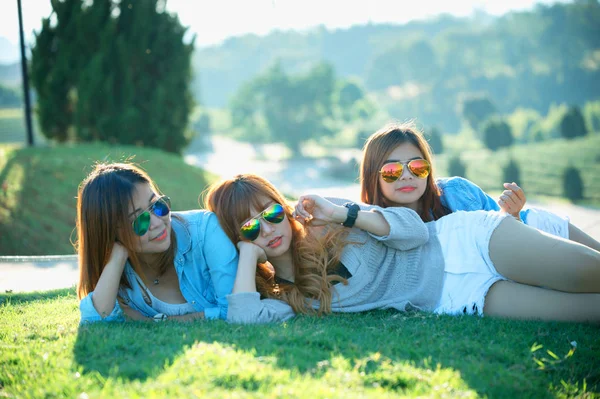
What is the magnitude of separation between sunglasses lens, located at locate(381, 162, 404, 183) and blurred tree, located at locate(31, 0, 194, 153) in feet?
29.6

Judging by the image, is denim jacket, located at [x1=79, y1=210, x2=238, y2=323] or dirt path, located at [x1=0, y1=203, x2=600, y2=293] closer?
denim jacket, located at [x1=79, y1=210, x2=238, y2=323]

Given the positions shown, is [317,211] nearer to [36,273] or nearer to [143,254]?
[143,254]

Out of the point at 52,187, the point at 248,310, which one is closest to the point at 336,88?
the point at 52,187

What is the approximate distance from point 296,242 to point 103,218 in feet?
4.13

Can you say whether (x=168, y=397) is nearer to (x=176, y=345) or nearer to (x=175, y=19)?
(x=176, y=345)

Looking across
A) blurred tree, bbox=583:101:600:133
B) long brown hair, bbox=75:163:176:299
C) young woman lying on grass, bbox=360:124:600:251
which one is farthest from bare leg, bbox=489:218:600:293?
blurred tree, bbox=583:101:600:133

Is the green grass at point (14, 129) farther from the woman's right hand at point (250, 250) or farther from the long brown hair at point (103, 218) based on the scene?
the woman's right hand at point (250, 250)

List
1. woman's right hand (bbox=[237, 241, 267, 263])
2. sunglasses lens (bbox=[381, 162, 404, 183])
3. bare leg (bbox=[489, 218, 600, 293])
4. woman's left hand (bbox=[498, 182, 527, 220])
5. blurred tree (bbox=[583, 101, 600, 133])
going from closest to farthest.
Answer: bare leg (bbox=[489, 218, 600, 293]) → woman's right hand (bbox=[237, 241, 267, 263]) → woman's left hand (bbox=[498, 182, 527, 220]) → sunglasses lens (bbox=[381, 162, 404, 183]) → blurred tree (bbox=[583, 101, 600, 133])

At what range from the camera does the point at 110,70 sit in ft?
40.6

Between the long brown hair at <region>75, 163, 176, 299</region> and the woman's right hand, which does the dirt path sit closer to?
the long brown hair at <region>75, 163, 176, 299</region>

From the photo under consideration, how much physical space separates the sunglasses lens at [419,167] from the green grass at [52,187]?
16.2 ft

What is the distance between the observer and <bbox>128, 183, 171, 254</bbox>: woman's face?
3798mm

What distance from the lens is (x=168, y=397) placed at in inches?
100

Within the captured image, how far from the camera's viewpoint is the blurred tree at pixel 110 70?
40.2 ft
